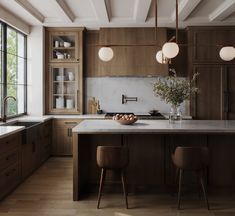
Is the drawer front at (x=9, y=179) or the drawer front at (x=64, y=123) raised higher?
the drawer front at (x=64, y=123)

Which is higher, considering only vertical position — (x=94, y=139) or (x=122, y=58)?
(x=122, y=58)

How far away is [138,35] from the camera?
20.3 feet

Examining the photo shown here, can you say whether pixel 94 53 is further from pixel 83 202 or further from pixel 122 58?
pixel 83 202

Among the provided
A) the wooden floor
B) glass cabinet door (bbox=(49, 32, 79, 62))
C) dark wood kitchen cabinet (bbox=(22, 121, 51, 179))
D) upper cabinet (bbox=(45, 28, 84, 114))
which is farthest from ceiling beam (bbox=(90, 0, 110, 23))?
the wooden floor

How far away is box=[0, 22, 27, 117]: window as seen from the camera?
17.1 feet

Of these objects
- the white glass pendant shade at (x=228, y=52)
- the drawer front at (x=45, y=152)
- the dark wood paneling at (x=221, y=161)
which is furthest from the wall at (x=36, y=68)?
the white glass pendant shade at (x=228, y=52)

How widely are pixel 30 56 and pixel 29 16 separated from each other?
1045 millimetres

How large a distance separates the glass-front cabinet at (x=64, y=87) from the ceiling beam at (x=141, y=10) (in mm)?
1642

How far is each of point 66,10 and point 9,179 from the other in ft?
9.79

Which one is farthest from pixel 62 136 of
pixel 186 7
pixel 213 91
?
pixel 186 7

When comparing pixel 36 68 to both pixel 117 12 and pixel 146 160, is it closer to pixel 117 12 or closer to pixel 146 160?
pixel 117 12

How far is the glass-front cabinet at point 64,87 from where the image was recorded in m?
6.32

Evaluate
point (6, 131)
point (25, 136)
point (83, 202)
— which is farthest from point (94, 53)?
point (83, 202)

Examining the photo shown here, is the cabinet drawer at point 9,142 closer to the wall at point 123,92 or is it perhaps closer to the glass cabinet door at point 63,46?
the glass cabinet door at point 63,46
